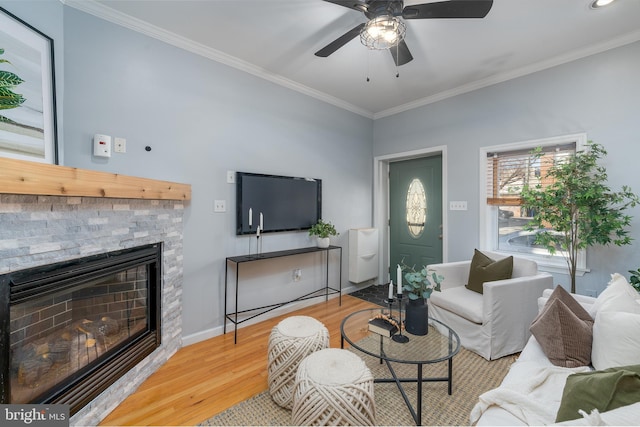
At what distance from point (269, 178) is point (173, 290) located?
4.62ft

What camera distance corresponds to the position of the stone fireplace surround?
3.84ft

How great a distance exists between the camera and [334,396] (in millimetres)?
1236

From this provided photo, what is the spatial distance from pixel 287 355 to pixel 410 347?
0.77 metres

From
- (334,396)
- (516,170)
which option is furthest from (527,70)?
(334,396)

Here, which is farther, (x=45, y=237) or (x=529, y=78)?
(x=529, y=78)

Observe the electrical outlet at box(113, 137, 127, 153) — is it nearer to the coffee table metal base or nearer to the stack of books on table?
the stack of books on table

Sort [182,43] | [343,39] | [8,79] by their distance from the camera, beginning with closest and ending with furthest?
[8,79], [343,39], [182,43]

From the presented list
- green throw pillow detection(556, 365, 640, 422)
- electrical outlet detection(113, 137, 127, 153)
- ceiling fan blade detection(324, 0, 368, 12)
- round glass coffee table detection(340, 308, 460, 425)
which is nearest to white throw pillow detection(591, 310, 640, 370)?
green throw pillow detection(556, 365, 640, 422)

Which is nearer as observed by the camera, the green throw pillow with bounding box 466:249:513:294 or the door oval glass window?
the green throw pillow with bounding box 466:249:513:294

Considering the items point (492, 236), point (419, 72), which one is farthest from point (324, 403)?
point (419, 72)

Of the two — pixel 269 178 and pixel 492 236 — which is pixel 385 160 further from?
pixel 269 178

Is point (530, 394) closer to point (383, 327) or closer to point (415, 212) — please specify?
point (383, 327)

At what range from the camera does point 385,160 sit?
13.8 ft

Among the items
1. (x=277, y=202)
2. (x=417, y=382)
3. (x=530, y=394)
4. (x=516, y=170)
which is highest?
(x=516, y=170)
